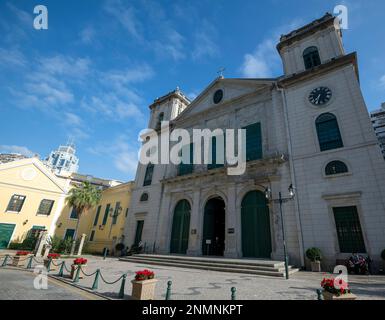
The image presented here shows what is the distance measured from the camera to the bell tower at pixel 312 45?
53.5 feet

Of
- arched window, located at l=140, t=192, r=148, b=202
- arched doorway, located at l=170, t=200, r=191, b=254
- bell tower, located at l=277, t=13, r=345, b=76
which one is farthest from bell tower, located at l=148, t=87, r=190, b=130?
bell tower, located at l=277, t=13, r=345, b=76

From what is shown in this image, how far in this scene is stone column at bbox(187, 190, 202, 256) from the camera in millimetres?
17219

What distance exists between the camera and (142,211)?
22922 mm

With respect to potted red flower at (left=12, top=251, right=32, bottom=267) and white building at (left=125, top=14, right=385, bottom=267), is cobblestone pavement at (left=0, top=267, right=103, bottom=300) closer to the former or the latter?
potted red flower at (left=12, top=251, right=32, bottom=267)

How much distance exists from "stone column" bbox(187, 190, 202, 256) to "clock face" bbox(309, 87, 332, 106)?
1160 centimetres

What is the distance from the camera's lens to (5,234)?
2606 centimetres

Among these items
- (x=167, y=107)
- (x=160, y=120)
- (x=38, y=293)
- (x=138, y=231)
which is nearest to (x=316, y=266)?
(x=38, y=293)

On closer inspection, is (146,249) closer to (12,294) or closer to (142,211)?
(142,211)

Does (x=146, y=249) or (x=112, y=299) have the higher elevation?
(x=146, y=249)

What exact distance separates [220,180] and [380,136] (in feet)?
170

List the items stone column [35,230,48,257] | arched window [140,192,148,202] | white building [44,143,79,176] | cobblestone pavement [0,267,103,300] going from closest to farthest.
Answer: cobblestone pavement [0,267,103,300]
stone column [35,230,48,257]
arched window [140,192,148,202]
white building [44,143,79,176]

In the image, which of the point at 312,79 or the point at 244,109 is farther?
the point at 244,109

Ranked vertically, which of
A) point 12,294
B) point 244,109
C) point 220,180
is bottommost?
point 12,294

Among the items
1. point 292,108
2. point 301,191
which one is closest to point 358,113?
point 292,108
